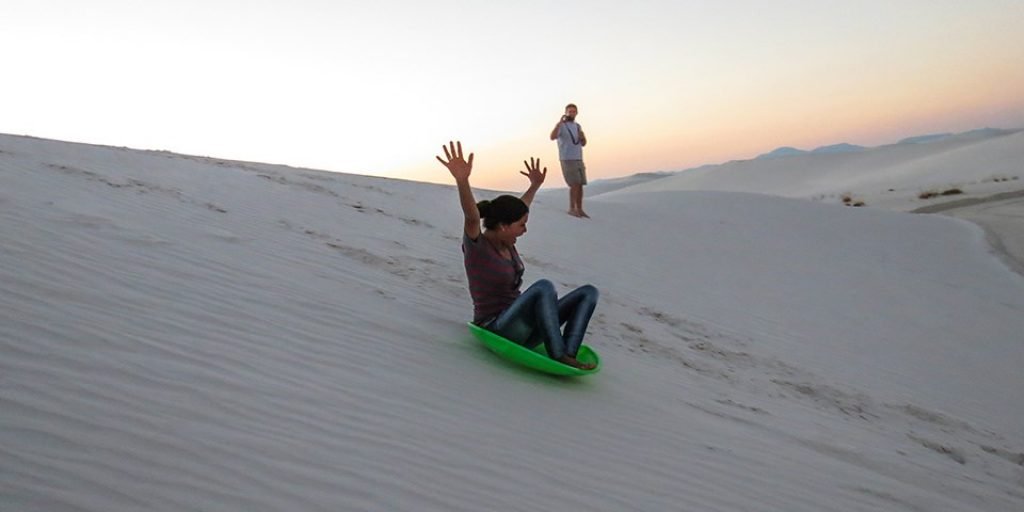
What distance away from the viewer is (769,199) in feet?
58.8

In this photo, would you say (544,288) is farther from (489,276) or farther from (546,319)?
(489,276)

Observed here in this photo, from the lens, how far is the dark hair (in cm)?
405

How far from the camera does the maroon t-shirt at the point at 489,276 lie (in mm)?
4164

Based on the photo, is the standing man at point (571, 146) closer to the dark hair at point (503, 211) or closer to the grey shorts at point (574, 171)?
the grey shorts at point (574, 171)

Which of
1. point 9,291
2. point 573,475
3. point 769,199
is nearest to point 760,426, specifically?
point 573,475

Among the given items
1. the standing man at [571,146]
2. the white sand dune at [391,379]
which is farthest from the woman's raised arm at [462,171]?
the standing man at [571,146]

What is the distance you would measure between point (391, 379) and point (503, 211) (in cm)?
114

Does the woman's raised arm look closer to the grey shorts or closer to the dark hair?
the dark hair

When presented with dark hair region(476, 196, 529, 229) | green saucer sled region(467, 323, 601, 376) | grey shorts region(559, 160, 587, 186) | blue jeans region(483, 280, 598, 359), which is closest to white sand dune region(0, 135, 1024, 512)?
green saucer sled region(467, 323, 601, 376)

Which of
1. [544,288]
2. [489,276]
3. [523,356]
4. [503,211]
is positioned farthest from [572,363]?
[503,211]

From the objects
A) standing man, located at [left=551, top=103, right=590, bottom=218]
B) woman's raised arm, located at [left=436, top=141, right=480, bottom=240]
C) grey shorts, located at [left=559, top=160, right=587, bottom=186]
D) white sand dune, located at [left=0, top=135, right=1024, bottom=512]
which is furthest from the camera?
grey shorts, located at [left=559, top=160, right=587, bottom=186]

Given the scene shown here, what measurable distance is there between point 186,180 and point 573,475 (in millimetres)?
6987

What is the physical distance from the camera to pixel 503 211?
4.05m

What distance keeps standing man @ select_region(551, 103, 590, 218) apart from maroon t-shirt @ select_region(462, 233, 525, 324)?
744 cm
